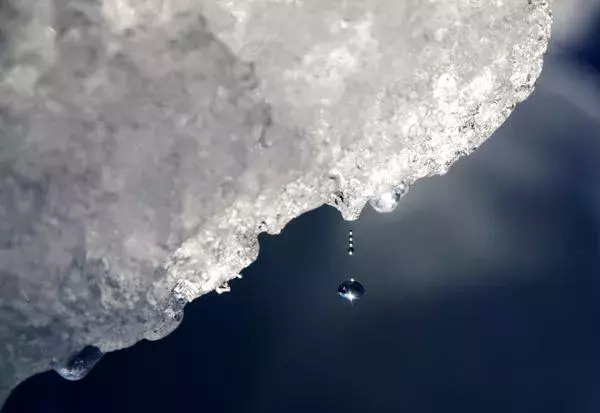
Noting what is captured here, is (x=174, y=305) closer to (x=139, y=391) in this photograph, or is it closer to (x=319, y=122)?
(x=319, y=122)

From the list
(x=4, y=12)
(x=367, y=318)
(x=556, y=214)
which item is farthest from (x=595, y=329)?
(x=4, y=12)

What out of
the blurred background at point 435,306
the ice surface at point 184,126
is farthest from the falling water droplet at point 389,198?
the blurred background at point 435,306

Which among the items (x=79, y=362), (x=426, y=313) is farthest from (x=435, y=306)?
(x=79, y=362)

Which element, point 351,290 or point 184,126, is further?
point 351,290

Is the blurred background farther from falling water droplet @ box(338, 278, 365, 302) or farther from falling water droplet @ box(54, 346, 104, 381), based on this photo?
falling water droplet @ box(54, 346, 104, 381)

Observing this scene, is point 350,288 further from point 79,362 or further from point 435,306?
point 79,362

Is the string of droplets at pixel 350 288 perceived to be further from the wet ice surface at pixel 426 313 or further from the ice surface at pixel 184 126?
the ice surface at pixel 184 126

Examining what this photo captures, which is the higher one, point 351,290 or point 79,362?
point 351,290
